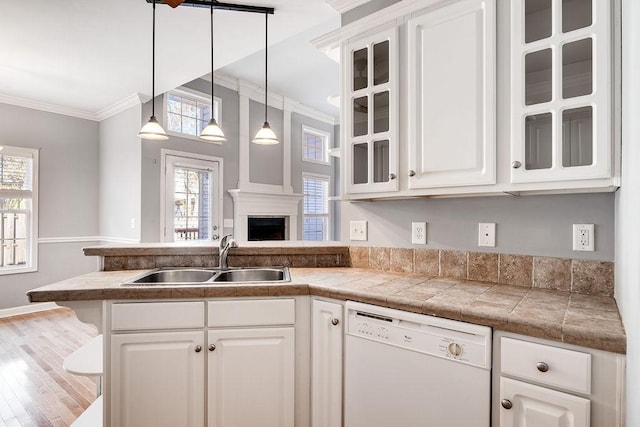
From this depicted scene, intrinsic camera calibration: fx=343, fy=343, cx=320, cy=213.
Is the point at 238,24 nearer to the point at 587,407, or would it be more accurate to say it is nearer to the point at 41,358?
the point at 587,407

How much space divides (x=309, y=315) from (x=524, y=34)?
60.7 inches

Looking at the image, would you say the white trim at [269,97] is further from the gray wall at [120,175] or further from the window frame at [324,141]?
the gray wall at [120,175]

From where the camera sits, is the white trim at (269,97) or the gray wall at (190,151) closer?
the gray wall at (190,151)

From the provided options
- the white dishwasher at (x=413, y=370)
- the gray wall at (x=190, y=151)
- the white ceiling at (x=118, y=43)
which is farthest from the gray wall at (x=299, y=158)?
the white dishwasher at (x=413, y=370)

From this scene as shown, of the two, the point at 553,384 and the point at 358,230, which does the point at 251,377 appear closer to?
the point at 358,230

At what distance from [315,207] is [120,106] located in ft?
12.4

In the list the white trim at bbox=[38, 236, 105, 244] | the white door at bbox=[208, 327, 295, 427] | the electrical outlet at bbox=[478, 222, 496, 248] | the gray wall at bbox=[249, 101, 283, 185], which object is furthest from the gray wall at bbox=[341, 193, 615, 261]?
the white trim at bbox=[38, 236, 105, 244]

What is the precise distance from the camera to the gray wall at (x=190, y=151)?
4215 millimetres

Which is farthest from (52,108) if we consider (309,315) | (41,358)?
(309,315)

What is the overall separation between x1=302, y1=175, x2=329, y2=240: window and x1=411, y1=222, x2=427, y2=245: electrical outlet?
466 centimetres

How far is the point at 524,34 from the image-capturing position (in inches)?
55.6

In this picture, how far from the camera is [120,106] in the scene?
443 centimetres

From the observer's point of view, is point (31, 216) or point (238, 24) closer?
point (238, 24)

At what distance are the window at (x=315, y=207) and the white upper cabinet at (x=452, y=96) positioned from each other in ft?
16.2
